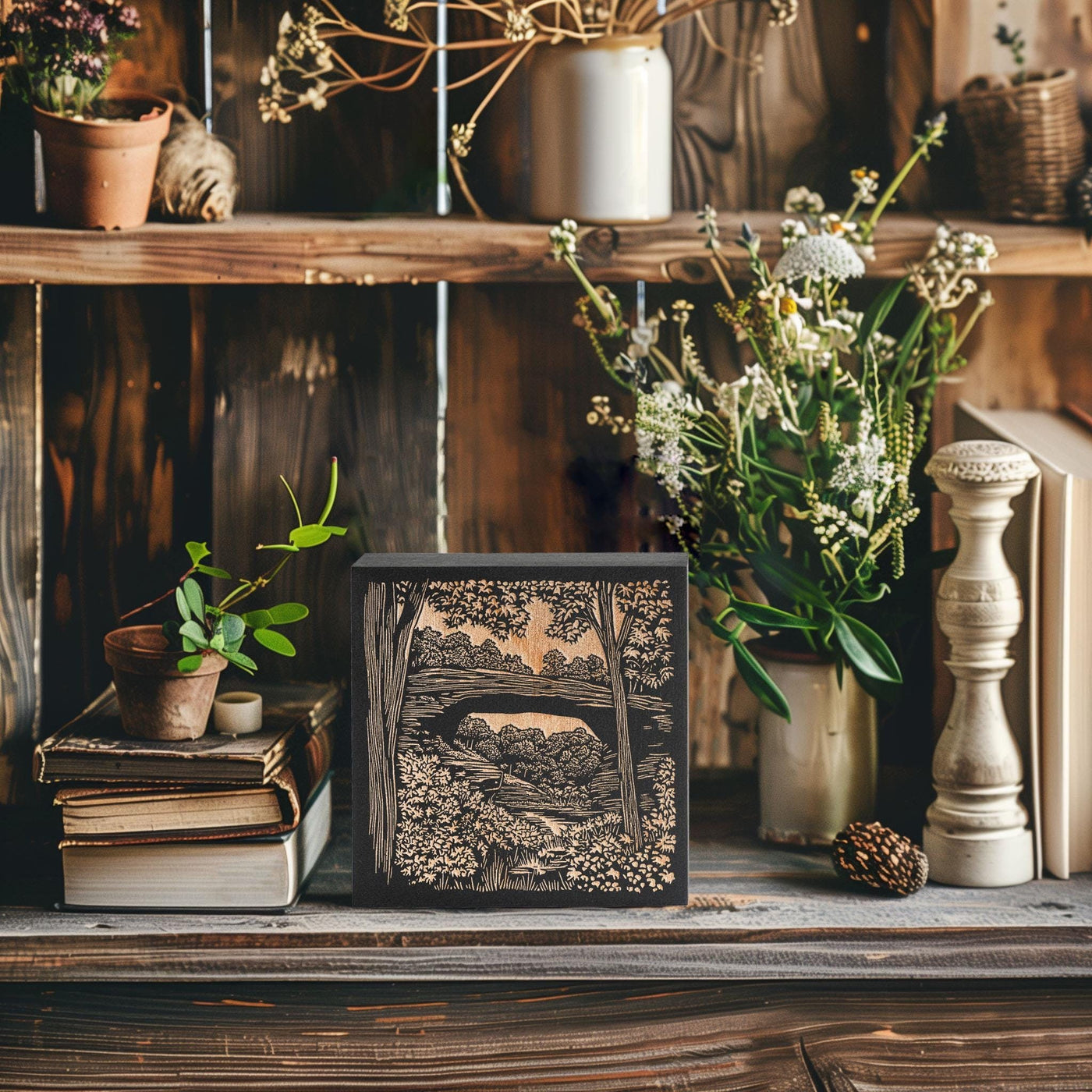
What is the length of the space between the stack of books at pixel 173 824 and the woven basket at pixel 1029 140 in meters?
0.83

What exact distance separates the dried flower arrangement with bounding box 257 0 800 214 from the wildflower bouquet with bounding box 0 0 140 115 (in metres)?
0.14

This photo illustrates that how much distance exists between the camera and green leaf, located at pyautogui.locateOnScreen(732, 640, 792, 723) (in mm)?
1045

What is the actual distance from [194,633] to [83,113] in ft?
1.56

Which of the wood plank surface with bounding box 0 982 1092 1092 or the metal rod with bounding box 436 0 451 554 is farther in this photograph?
the metal rod with bounding box 436 0 451 554

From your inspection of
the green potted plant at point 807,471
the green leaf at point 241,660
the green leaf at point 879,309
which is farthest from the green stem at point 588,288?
the green leaf at point 241,660

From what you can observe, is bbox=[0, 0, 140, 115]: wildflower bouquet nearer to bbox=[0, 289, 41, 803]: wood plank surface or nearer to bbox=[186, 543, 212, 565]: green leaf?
bbox=[0, 289, 41, 803]: wood plank surface

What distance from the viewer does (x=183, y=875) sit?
985mm

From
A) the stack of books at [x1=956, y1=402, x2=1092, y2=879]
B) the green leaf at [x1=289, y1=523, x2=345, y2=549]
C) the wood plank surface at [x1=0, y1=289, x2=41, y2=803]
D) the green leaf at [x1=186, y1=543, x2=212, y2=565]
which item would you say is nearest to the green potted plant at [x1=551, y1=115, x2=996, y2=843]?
the stack of books at [x1=956, y1=402, x2=1092, y2=879]

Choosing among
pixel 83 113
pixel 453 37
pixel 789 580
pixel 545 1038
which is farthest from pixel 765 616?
pixel 83 113

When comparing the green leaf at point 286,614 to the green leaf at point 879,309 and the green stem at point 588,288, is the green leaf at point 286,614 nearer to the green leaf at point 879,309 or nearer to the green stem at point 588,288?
the green stem at point 588,288

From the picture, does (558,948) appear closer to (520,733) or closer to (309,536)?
(520,733)

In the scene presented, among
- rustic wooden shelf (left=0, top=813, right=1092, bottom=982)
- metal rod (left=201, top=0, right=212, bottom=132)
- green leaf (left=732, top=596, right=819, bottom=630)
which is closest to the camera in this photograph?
rustic wooden shelf (left=0, top=813, right=1092, bottom=982)

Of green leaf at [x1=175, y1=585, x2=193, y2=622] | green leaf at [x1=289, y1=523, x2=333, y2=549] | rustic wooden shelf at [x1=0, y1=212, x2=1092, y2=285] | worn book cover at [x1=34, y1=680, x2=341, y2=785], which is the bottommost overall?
worn book cover at [x1=34, y1=680, x2=341, y2=785]

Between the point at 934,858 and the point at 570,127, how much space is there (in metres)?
0.71
